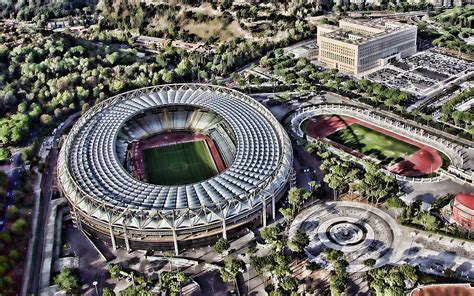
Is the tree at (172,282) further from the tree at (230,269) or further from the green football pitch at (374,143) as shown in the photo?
the green football pitch at (374,143)

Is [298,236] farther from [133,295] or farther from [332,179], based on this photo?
[133,295]

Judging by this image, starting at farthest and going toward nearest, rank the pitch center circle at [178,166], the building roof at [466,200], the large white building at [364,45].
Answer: the large white building at [364,45], the pitch center circle at [178,166], the building roof at [466,200]

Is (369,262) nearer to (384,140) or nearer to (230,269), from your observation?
(230,269)

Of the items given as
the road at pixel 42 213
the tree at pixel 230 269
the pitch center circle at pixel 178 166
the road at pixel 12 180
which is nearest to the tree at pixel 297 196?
the tree at pixel 230 269

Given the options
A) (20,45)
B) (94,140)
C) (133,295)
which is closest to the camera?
(133,295)

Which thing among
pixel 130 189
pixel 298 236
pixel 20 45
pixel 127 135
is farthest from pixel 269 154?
pixel 20 45

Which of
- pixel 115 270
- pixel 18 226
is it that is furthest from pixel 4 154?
pixel 115 270

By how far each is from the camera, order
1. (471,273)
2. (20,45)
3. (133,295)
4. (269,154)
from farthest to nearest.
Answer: (20,45)
(269,154)
(471,273)
(133,295)
